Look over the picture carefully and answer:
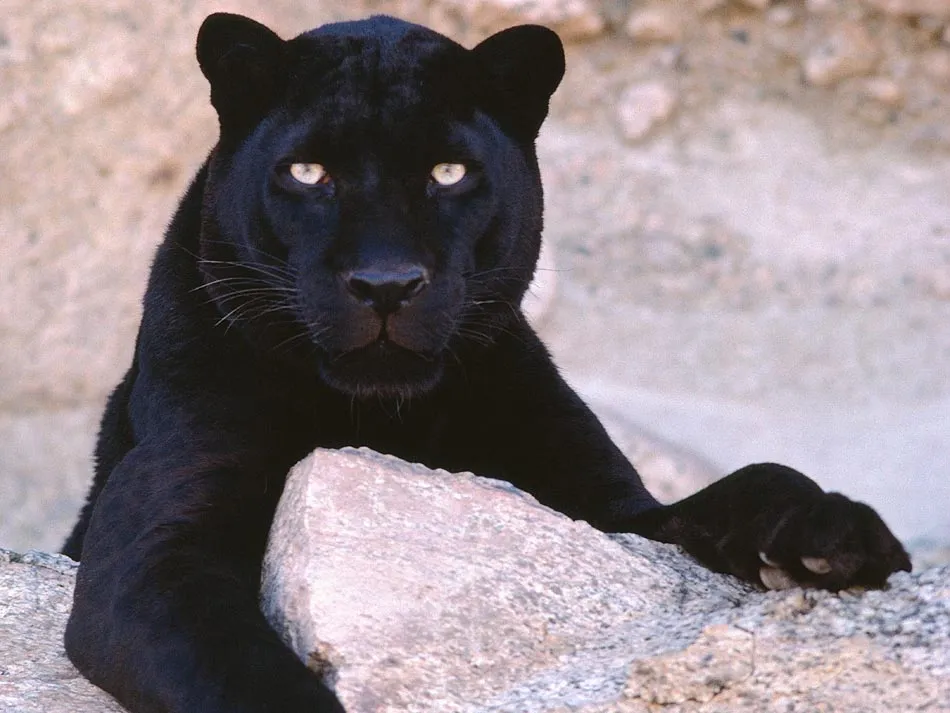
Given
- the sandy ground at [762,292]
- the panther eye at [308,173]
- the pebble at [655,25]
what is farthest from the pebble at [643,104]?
the panther eye at [308,173]

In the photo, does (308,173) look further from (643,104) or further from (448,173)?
(643,104)

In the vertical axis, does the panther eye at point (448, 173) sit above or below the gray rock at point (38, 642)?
above

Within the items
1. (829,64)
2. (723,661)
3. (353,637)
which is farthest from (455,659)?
(829,64)

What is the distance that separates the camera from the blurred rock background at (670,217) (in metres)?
7.31

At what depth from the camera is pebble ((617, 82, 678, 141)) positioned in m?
8.55

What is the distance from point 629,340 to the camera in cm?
825

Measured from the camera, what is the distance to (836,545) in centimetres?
238

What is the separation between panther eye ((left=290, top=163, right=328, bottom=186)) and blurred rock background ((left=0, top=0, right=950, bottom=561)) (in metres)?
4.61

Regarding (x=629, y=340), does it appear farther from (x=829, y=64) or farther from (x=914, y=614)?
(x=914, y=614)

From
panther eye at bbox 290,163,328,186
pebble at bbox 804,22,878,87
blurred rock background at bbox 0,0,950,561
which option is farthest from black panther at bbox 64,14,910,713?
pebble at bbox 804,22,878,87

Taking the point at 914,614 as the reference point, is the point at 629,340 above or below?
above

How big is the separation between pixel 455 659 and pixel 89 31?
551 cm

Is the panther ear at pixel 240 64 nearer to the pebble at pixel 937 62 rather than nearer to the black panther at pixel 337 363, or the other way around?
the black panther at pixel 337 363

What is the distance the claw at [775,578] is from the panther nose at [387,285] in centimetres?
79
